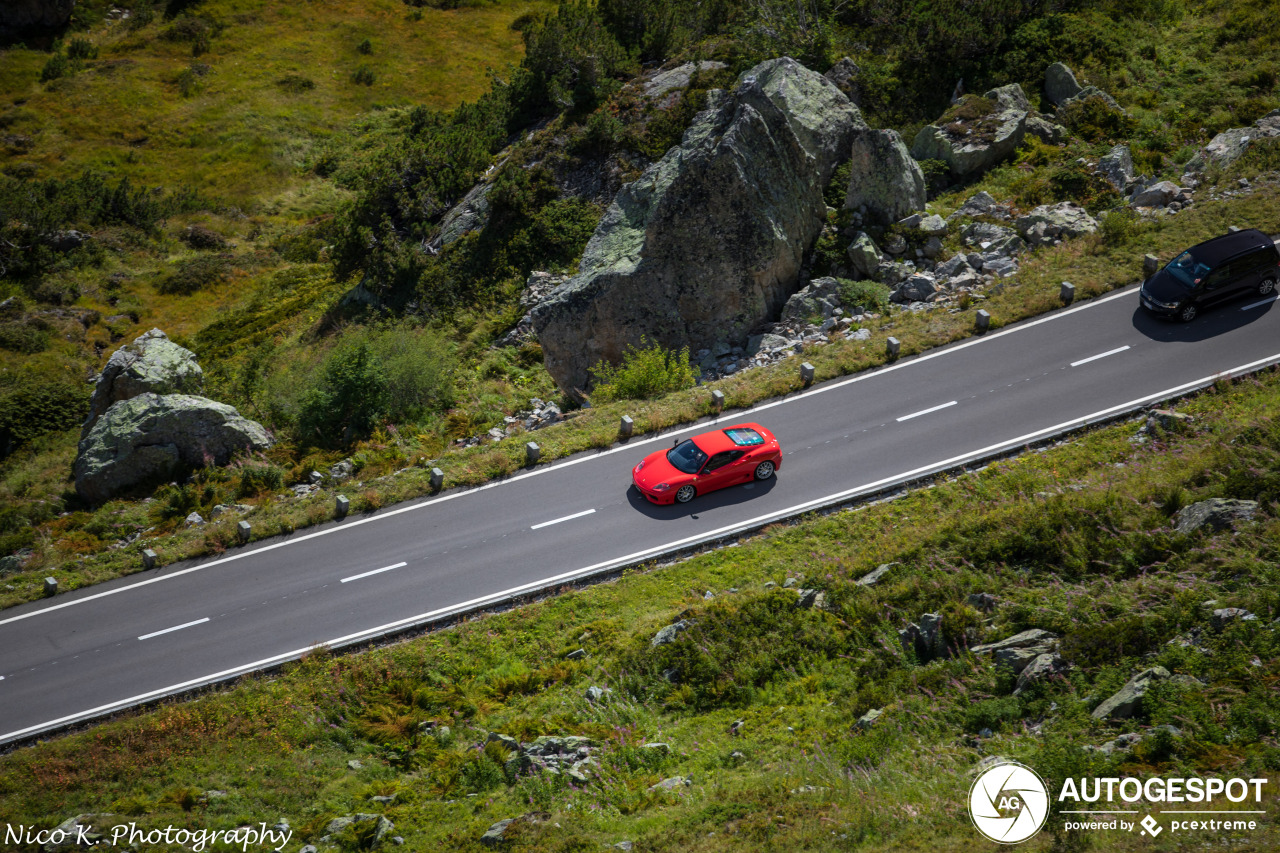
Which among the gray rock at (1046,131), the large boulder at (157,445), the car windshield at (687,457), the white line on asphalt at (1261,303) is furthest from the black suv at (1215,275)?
the large boulder at (157,445)

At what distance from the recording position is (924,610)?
15531 mm

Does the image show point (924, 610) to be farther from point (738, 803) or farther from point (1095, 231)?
point (1095, 231)

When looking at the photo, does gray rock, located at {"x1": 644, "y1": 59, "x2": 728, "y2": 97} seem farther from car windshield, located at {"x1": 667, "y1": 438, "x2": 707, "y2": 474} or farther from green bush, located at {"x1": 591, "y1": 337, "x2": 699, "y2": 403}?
car windshield, located at {"x1": 667, "y1": 438, "x2": 707, "y2": 474}

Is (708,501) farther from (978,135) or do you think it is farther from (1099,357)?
(978,135)

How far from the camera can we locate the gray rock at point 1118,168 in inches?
1204

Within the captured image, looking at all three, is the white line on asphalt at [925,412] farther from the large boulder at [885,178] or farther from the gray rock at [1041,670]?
the large boulder at [885,178]

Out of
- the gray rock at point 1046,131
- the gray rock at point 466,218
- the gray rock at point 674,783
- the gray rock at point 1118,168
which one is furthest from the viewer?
the gray rock at point 466,218

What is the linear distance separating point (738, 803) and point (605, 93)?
40.7 m

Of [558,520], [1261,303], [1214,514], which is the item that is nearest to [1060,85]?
[1261,303]

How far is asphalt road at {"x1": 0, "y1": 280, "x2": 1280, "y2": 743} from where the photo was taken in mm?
19578

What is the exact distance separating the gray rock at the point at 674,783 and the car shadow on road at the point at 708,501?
8.31 metres

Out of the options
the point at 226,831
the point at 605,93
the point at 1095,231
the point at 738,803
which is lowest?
the point at 226,831

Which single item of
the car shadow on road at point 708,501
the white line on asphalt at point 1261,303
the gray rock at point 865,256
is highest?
the gray rock at point 865,256

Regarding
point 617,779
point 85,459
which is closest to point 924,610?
point 617,779
